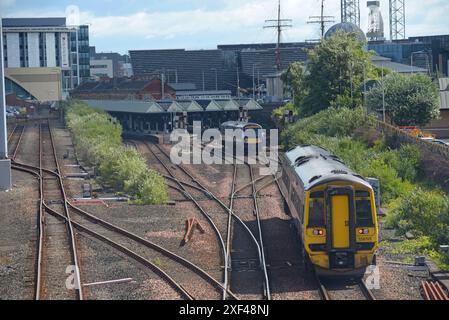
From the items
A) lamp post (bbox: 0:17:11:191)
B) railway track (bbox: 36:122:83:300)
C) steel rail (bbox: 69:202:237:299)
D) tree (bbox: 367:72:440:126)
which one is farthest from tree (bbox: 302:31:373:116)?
steel rail (bbox: 69:202:237:299)

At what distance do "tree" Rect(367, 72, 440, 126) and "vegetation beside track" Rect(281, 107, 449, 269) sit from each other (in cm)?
171

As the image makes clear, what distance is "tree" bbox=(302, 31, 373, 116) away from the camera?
162 ft

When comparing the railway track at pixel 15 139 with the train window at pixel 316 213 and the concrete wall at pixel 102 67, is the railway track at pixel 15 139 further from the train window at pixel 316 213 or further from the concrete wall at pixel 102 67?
the concrete wall at pixel 102 67

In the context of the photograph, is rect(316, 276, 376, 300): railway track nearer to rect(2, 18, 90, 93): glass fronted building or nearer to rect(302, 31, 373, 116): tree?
rect(302, 31, 373, 116): tree

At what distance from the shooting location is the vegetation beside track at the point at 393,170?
A: 60.8 feet

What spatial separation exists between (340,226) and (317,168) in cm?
203

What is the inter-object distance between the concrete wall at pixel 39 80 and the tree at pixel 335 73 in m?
70.3

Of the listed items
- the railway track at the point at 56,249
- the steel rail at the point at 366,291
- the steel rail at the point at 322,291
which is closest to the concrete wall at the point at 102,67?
the railway track at the point at 56,249

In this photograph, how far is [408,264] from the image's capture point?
16594 millimetres

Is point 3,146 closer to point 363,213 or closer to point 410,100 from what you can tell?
point 363,213

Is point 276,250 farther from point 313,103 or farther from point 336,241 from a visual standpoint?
point 313,103

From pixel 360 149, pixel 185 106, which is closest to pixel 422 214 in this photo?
pixel 360 149
